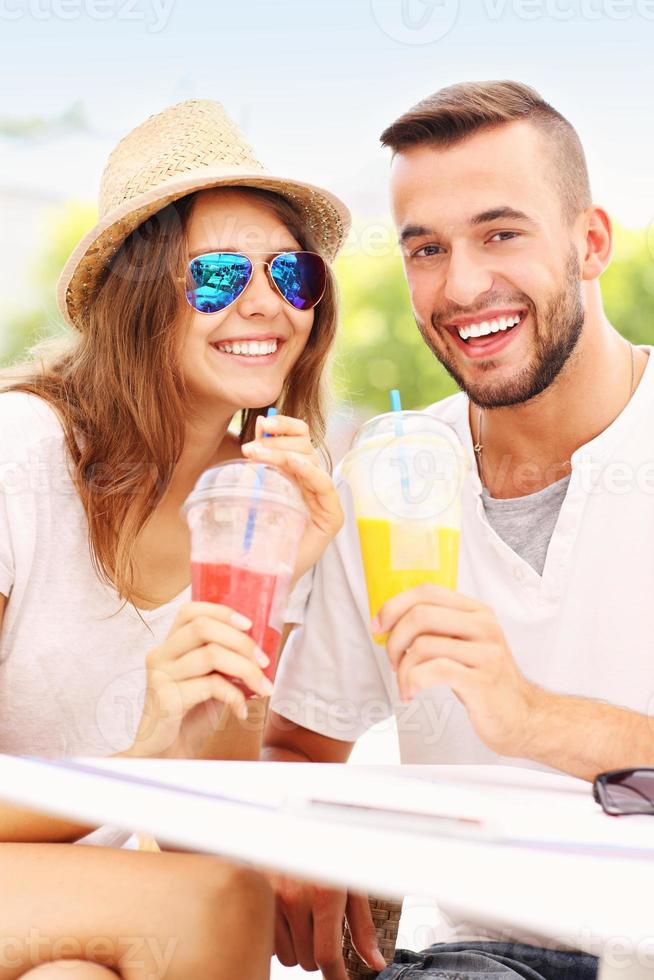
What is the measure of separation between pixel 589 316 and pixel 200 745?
1269mm

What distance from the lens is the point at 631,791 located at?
44.4 inches

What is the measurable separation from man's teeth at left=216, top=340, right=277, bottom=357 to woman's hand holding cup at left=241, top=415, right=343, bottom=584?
1.39ft

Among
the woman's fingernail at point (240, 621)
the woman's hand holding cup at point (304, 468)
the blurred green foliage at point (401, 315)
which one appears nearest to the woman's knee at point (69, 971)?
the woman's fingernail at point (240, 621)

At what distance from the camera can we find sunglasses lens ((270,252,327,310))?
2.05 m

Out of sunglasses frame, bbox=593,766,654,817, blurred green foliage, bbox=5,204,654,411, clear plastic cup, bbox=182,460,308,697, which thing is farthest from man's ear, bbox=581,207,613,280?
blurred green foliage, bbox=5,204,654,411

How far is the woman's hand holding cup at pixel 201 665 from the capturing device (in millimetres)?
1318

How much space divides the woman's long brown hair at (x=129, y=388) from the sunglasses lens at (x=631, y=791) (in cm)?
107

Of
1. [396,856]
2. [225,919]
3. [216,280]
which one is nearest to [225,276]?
[216,280]

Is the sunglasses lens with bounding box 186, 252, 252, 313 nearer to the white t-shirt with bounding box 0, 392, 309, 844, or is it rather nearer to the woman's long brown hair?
the woman's long brown hair

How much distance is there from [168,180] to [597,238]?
0.94 meters

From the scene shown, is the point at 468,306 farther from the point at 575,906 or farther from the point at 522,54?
the point at 522,54

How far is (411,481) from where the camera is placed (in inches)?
61.1

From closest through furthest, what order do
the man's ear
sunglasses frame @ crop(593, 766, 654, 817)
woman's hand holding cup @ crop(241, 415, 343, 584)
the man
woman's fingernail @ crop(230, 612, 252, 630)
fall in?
1. sunglasses frame @ crop(593, 766, 654, 817)
2. woman's fingernail @ crop(230, 612, 252, 630)
3. woman's hand holding cup @ crop(241, 415, 343, 584)
4. the man
5. the man's ear

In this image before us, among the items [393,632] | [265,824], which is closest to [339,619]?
[393,632]
